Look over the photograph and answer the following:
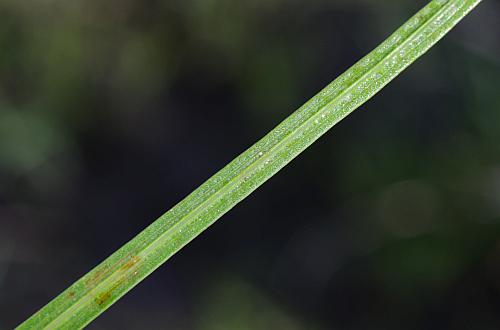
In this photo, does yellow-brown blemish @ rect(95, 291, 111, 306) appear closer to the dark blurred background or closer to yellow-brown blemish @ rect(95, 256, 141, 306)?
yellow-brown blemish @ rect(95, 256, 141, 306)

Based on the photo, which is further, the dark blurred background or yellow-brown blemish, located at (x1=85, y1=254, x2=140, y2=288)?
the dark blurred background

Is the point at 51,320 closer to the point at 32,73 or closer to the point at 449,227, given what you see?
the point at 32,73

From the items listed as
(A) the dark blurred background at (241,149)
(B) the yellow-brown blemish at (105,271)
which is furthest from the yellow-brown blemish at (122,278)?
(A) the dark blurred background at (241,149)

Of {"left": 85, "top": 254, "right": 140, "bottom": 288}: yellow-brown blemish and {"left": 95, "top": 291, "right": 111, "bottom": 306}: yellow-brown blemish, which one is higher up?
{"left": 85, "top": 254, "right": 140, "bottom": 288}: yellow-brown blemish

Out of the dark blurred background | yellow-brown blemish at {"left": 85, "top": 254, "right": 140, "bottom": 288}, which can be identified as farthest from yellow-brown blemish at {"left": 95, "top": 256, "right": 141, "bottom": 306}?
the dark blurred background

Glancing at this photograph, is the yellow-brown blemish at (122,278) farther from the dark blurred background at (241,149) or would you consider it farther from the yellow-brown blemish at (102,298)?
the dark blurred background at (241,149)

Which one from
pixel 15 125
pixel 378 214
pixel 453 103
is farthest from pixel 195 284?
pixel 453 103

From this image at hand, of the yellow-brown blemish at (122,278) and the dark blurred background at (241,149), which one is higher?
the dark blurred background at (241,149)

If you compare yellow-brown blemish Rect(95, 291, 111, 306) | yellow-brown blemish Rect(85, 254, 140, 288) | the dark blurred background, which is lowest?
yellow-brown blemish Rect(95, 291, 111, 306)
